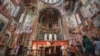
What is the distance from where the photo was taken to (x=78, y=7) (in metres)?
14.7

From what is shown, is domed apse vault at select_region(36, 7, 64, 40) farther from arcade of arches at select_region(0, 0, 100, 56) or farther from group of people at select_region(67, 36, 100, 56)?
group of people at select_region(67, 36, 100, 56)

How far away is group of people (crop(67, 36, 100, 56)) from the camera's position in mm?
12102

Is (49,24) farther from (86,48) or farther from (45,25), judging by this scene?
(86,48)

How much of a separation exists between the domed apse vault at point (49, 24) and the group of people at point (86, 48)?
11.1 feet

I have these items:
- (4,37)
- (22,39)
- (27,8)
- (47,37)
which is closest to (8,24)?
(4,37)

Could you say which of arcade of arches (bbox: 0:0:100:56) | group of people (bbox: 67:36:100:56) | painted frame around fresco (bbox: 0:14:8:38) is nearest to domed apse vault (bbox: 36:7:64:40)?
arcade of arches (bbox: 0:0:100:56)

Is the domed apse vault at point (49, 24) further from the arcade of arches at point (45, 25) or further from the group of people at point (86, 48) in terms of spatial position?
the group of people at point (86, 48)

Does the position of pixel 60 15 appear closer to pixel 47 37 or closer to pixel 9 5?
pixel 47 37

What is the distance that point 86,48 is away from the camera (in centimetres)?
1295

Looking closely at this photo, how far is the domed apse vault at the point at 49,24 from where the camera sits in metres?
17.6

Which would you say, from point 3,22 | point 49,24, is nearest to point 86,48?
point 49,24

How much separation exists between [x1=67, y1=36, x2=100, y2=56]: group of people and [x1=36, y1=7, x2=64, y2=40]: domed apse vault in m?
3.39

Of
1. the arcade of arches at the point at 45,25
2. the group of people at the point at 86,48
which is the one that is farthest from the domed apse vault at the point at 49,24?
the group of people at the point at 86,48

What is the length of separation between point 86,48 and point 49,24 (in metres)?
6.86
